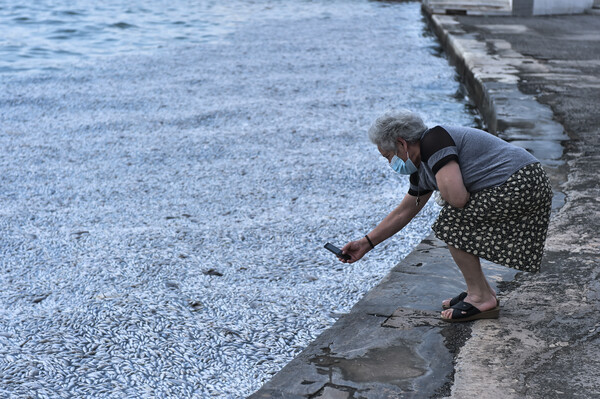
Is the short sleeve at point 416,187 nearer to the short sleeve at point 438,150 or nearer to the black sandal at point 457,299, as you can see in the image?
the short sleeve at point 438,150

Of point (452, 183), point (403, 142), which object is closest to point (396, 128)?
point (403, 142)

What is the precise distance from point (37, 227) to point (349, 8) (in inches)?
586

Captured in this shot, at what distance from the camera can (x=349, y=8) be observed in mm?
A: 18172

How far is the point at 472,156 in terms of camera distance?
2.60 meters

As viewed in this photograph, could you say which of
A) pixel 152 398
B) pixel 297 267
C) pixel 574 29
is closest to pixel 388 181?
pixel 297 267

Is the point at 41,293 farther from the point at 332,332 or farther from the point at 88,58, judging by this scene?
the point at 88,58

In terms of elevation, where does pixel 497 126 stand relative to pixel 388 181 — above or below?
above

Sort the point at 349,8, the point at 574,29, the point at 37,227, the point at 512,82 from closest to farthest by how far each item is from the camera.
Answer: the point at 37,227, the point at 512,82, the point at 574,29, the point at 349,8

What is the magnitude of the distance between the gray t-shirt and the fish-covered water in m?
1.00

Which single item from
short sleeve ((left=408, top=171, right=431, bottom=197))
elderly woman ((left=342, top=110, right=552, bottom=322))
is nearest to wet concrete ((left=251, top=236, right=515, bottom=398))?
elderly woman ((left=342, top=110, right=552, bottom=322))

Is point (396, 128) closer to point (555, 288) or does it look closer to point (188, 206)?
point (555, 288)

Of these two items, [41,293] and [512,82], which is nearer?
[41,293]

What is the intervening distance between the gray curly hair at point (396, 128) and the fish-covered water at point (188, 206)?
0.99 meters

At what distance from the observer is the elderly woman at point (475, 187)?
254 centimetres
